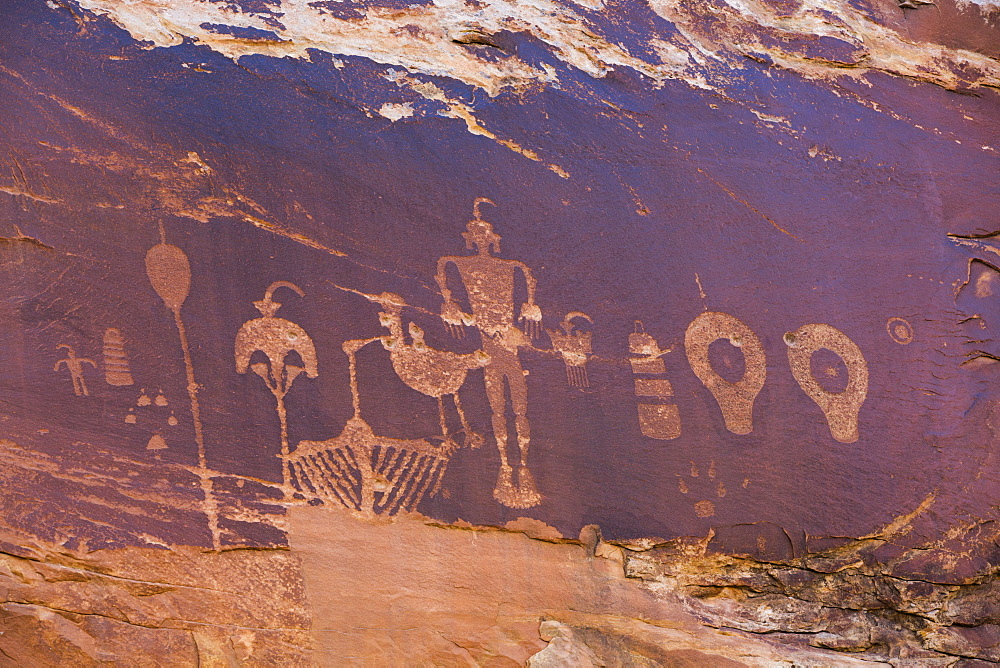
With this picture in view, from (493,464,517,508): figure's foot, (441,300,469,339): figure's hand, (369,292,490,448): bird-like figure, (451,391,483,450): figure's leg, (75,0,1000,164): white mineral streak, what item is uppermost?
(75,0,1000,164): white mineral streak

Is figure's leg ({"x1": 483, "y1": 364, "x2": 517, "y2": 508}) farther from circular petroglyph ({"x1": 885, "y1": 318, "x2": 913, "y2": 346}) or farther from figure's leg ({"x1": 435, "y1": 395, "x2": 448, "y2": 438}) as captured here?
circular petroglyph ({"x1": 885, "y1": 318, "x2": 913, "y2": 346})

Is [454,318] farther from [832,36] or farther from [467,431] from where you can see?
[832,36]

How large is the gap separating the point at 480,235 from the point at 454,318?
1.04 feet

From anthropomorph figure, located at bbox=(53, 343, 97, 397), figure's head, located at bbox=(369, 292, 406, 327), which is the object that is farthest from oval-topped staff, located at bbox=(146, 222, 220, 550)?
figure's head, located at bbox=(369, 292, 406, 327)

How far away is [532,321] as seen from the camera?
8.07ft

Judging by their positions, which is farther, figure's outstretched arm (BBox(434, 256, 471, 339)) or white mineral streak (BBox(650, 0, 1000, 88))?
white mineral streak (BBox(650, 0, 1000, 88))

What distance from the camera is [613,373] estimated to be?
245 centimetres

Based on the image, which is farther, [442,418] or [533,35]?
[533,35]

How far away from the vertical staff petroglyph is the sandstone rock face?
0.04 feet

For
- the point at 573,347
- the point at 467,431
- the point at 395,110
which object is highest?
the point at 395,110

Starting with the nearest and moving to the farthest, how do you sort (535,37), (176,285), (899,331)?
1. (176,285)
2. (899,331)
3. (535,37)

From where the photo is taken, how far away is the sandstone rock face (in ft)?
7.88

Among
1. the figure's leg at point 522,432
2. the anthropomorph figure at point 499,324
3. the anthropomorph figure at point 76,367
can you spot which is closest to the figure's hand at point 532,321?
the anthropomorph figure at point 499,324

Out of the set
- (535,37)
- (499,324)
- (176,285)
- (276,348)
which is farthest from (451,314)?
(535,37)
